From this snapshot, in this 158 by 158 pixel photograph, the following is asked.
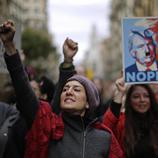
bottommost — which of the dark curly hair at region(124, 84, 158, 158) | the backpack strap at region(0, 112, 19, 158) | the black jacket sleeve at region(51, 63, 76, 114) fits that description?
the dark curly hair at region(124, 84, 158, 158)

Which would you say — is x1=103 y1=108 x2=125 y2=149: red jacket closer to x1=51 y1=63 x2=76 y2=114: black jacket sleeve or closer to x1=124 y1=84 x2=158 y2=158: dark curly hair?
x1=124 y1=84 x2=158 y2=158: dark curly hair

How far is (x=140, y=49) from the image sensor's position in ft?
16.5

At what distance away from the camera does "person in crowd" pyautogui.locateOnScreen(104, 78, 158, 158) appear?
4.39 meters

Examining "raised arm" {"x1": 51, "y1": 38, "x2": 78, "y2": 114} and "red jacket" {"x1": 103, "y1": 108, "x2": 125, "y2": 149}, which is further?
"red jacket" {"x1": 103, "y1": 108, "x2": 125, "y2": 149}

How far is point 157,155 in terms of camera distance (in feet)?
14.2

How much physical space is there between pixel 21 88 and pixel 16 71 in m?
0.12

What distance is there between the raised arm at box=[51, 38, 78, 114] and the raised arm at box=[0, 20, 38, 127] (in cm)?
80

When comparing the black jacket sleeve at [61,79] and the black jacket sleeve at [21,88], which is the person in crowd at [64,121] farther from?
the black jacket sleeve at [61,79]

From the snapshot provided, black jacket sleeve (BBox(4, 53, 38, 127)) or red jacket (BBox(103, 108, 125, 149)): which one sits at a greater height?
black jacket sleeve (BBox(4, 53, 38, 127))

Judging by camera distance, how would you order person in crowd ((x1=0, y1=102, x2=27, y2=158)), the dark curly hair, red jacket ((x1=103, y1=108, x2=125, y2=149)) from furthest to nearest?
red jacket ((x1=103, y1=108, x2=125, y2=149)) < the dark curly hair < person in crowd ((x1=0, y1=102, x2=27, y2=158))

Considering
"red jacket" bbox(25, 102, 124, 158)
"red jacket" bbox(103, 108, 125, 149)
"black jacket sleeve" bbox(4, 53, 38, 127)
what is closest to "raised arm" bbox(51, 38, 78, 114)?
"red jacket" bbox(103, 108, 125, 149)

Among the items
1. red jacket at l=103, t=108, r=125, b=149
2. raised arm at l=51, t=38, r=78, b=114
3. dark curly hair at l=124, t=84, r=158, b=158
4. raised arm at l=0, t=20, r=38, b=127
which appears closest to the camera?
raised arm at l=0, t=20, r=38, b=127

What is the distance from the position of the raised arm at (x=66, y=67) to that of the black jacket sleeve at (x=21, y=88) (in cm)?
78

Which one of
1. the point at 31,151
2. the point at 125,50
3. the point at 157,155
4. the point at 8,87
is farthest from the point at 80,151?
the point at 8,87
